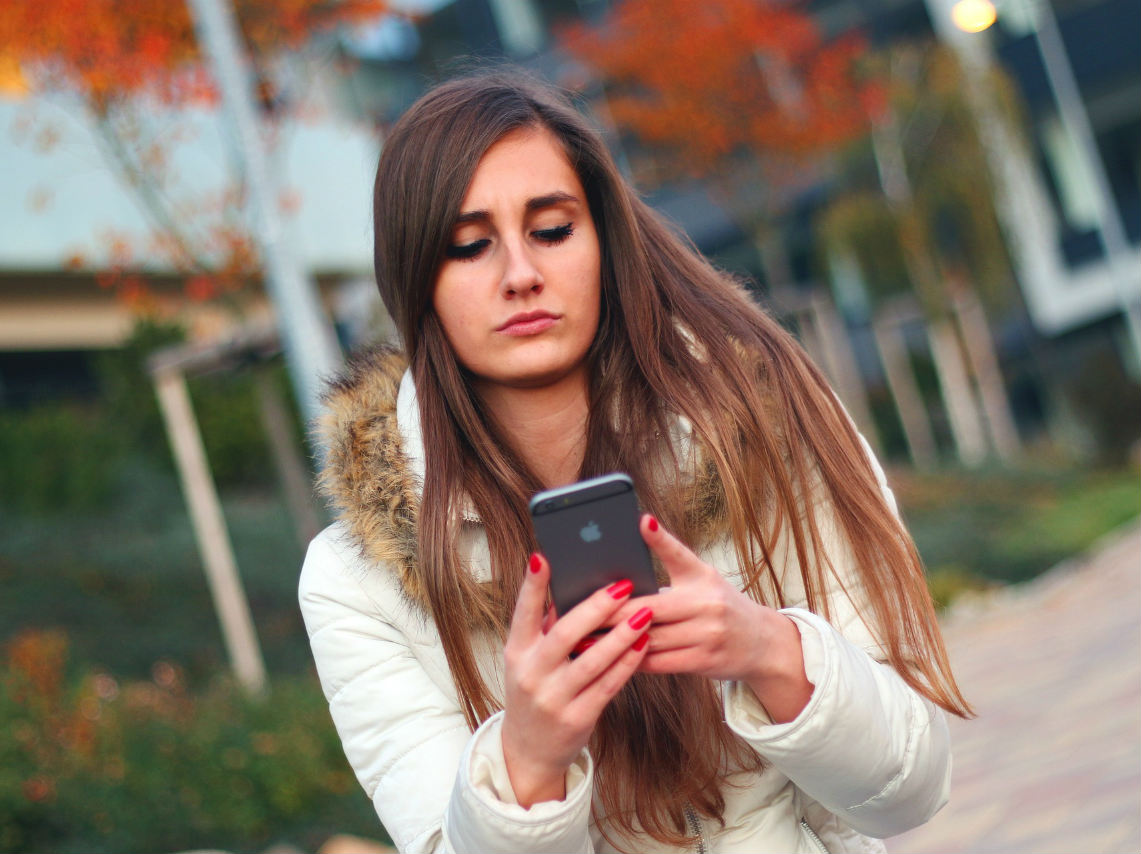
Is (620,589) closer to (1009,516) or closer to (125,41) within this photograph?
(125,41)

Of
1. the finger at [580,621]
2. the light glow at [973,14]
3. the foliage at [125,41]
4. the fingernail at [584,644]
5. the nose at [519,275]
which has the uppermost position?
the foliage at [125,41]

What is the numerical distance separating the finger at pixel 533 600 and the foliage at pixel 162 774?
4.90 m

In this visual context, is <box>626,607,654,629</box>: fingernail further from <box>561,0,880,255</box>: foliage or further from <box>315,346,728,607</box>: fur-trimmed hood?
<box>561,0,880,255</box>: foliage

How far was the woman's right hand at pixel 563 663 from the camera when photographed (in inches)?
63.1

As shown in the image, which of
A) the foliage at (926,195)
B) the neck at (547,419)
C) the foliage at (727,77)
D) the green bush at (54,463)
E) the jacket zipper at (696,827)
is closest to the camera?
the jacket zipper at (696,827)

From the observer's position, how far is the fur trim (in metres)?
2.15

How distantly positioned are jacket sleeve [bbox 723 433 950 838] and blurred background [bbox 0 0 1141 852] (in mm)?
1270

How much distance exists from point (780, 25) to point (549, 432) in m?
16.3

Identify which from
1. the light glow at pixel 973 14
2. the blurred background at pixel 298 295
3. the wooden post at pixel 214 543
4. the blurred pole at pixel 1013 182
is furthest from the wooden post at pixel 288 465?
the blurred pole at pixel 1013 182

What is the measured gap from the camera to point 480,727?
182 centimetres

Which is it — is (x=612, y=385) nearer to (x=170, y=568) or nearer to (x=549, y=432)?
(x=549, y=432)

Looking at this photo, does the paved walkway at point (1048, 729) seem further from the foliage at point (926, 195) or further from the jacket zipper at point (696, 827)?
the foliage at point (926, 195)

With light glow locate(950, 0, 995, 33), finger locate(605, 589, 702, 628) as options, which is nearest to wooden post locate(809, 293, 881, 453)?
light glow locate(950, 0, 995, 33)

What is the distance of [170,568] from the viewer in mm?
10195
